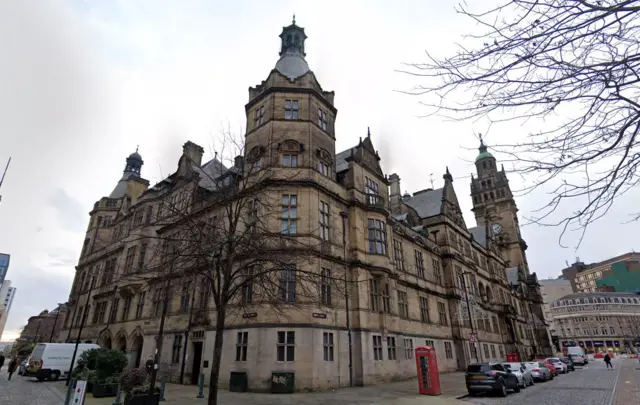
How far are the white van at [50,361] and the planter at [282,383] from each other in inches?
643

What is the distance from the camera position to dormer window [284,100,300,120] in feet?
79.3

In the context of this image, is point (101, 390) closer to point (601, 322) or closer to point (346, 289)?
point (346, 289)

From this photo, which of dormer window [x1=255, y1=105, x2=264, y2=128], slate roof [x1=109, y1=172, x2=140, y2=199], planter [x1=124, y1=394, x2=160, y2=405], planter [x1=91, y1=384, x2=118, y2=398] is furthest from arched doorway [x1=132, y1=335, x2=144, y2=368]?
slate roof [x1=109, y1=172, x2=140, y2=199]

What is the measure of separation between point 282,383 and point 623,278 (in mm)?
164222

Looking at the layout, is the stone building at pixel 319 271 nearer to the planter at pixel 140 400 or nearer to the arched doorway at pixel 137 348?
the arched doorway at pixel 137 348

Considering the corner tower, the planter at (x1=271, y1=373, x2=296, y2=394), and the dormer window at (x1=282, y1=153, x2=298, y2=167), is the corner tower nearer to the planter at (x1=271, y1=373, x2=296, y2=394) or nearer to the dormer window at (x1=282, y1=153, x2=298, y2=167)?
the dormer window at (x1=282, y1=153, x2=298, y2=167)

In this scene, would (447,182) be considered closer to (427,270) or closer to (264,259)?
(427,270)

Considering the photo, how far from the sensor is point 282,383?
54.4 ft

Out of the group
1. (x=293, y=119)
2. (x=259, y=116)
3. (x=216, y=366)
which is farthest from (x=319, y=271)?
(x=259, y=116)

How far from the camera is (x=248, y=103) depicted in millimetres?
26609

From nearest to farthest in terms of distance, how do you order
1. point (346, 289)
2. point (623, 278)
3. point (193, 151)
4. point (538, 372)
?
point (346, 289) < point (538, 372) < point (193, 151) < point (623, 278)

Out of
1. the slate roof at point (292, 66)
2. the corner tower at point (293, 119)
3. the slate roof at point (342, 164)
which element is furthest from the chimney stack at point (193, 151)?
the slate roof at point (342, 164)

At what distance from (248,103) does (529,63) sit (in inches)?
962

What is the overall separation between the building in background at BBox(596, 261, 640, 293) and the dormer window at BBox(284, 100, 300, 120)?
150569 millimetres
